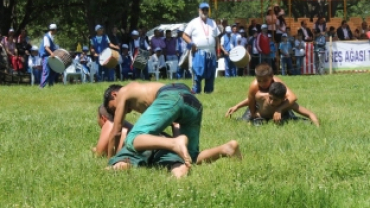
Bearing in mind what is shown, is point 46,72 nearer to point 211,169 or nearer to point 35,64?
point 35,64

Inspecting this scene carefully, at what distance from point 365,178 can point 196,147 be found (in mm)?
1584

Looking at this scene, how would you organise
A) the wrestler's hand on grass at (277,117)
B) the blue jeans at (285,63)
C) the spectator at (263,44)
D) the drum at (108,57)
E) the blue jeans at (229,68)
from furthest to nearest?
the blue jeans at (285,63) → the spectator at (263,44) → the blue jeans at (229,68) → the drum at (108,57) → the wrestler's hand on grass at (277,117)

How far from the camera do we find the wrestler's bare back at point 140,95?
7.23m

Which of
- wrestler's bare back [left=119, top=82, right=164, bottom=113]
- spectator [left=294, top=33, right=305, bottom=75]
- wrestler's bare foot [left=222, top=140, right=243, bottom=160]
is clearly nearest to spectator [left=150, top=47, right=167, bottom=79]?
spectator [left=294, top=33, right=305, bottom=75]

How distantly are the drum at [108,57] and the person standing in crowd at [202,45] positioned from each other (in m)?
6.55

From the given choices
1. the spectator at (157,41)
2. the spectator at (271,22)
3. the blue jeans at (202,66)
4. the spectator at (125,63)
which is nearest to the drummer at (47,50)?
the blue jeans at (202,66)

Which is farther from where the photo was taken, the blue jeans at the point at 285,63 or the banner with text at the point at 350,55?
the blue jeans at the point at 285,63

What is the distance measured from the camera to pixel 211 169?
6.58 meters

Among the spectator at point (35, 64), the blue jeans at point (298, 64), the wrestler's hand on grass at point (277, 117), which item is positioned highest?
the wrestler's hand on grass at point (277, 117)

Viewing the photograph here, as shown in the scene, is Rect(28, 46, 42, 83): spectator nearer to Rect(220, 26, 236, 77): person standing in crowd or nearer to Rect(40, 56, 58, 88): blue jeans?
Rect(40, 56, 58, 88): blue jeans

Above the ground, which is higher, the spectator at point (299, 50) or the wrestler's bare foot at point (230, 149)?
the wrestler's bare foot at point (230, 149)

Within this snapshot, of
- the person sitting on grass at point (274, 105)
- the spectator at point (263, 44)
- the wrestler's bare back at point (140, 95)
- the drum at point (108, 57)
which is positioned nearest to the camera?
the wrestler's bare back at point (140, 95)

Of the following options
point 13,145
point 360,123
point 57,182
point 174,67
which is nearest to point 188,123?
point 57,182

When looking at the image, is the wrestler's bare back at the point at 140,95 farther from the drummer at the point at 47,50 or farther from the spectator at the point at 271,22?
the spectator at the point at 271,22
